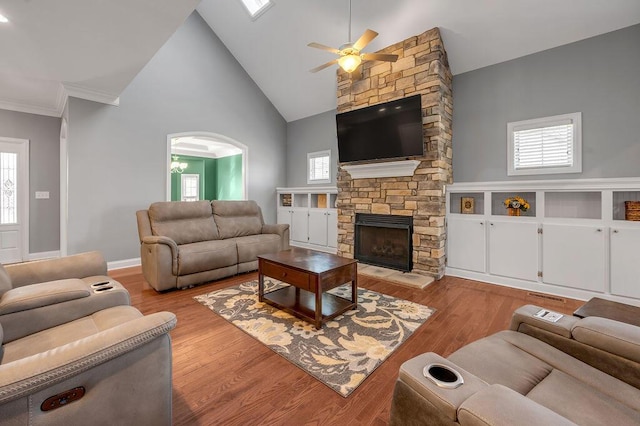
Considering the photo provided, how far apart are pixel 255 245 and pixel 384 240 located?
207 cm

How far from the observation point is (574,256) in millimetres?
3279

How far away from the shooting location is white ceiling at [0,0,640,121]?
2549mm

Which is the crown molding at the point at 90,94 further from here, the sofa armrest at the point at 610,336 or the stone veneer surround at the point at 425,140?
the sofa armrest at the point at 610,336

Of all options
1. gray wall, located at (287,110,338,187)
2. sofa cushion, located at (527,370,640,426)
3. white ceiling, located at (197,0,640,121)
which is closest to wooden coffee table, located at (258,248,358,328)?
sofa cushion, located at (527,370,640,426)

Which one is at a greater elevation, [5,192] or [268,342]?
[5,192]

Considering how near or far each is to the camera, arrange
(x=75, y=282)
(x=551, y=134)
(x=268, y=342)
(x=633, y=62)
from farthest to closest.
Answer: (x=551, y=134) < (x=633, y=62) < (x=268, y=342) < (x=75, y=282)

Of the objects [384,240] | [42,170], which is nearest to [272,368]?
[384,240]

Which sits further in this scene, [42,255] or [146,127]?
[42,255]

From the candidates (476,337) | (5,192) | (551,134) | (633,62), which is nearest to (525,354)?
(476,337)

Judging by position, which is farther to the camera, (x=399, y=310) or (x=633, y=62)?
(x=633, y=62)

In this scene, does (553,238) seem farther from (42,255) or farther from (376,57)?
(42,255)

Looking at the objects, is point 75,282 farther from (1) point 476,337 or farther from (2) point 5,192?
(2) point 5,192

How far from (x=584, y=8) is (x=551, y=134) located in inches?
53.8

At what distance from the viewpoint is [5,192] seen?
4859 millimetres
